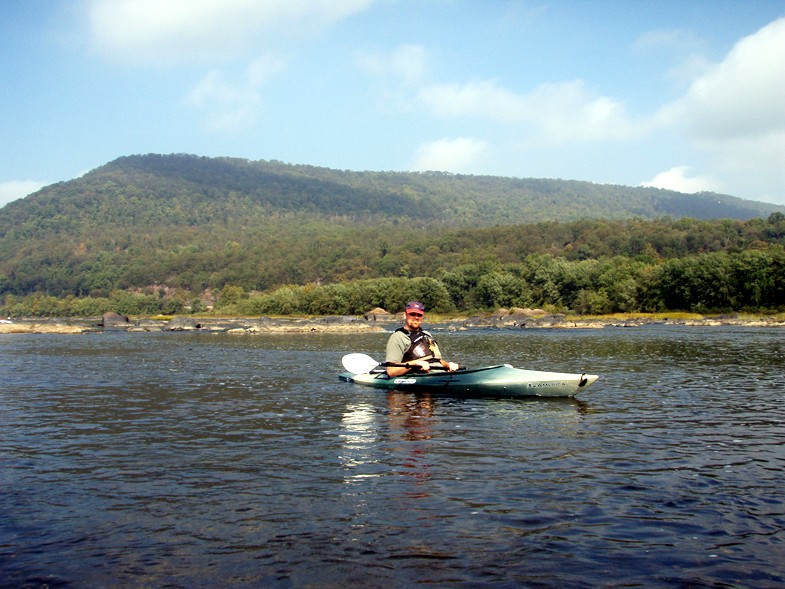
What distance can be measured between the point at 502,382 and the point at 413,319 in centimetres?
291

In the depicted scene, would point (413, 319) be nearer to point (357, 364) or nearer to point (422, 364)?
point (422, 364)

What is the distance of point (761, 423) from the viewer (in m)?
14.7

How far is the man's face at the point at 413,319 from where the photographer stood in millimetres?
18734

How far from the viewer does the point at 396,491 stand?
9.62m

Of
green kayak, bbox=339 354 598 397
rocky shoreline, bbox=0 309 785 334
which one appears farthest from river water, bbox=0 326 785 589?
rocky shoreline, bbox=0 309 785 334

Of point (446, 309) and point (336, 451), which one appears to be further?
point (446, 309)

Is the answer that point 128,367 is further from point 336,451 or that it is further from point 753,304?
point 753,304

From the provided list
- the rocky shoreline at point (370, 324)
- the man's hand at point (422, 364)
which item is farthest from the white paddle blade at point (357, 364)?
the rocky shoreline at point (370, 324)

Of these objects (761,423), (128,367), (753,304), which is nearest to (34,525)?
(761,423)

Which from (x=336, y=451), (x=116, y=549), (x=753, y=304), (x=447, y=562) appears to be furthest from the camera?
(x=753, y=304)

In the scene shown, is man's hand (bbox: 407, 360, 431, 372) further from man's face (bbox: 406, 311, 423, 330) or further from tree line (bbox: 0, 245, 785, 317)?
tree line (bbox: 0, 245, 785, 317)

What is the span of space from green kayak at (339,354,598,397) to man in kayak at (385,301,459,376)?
0.28 meters

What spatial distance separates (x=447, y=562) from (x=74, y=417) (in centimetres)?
1278

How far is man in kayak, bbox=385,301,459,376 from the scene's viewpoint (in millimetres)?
19781
